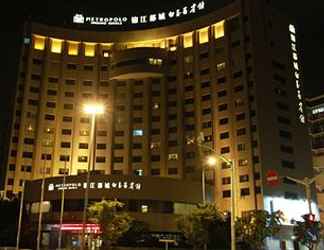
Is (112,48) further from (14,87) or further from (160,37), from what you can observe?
(14,87)

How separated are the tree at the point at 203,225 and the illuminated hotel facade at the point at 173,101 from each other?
29.5 m

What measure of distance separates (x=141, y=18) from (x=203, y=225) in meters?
70.7

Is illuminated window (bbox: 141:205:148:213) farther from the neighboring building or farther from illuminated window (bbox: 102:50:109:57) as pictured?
the neighboring building

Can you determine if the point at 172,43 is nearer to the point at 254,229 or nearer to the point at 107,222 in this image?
the point at 254,229

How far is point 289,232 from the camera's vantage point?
277ft

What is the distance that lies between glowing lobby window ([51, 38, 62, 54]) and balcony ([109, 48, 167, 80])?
14.8 meters

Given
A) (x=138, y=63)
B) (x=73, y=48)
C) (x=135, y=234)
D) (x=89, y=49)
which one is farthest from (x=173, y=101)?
(x=135, y=234)

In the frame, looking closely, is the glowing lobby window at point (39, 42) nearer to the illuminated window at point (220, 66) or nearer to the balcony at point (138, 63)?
the balcony at point (138, 63)

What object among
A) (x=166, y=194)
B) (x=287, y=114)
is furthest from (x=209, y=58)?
(x=166, y=194)

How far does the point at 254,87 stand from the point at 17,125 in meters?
54.2

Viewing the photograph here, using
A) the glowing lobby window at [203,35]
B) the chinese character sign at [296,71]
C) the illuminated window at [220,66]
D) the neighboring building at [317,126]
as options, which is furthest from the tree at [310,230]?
the neighboring building at [317,126]

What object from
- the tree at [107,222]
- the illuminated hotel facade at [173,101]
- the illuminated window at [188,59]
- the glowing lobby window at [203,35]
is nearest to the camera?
the tree at [107,222]

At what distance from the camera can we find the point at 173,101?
10381 cm

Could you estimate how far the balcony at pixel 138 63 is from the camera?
10269 centimetres
